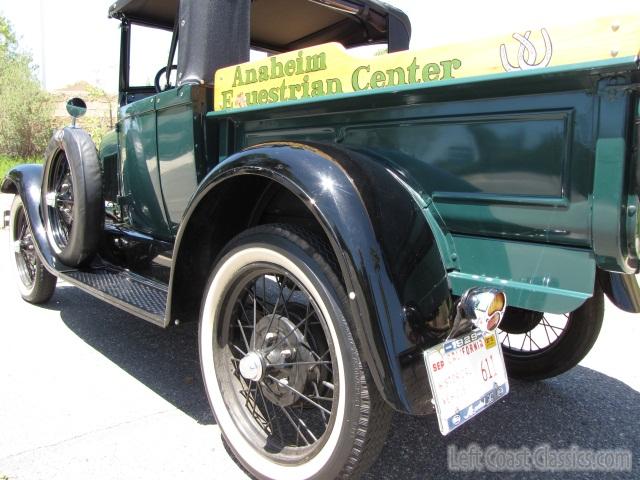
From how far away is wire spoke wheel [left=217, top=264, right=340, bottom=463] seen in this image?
187 centimetres

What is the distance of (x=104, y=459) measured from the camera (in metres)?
2.10

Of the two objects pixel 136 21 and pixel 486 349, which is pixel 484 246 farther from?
pixel 136 21

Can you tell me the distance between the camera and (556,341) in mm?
2695

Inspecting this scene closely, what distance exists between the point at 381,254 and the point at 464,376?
0.46 meters

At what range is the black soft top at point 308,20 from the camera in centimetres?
322

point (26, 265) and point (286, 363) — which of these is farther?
point (26, 265)

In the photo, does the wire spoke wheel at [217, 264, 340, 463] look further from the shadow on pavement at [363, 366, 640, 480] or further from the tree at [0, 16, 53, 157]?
the tree at [0, 16, 53, 157]

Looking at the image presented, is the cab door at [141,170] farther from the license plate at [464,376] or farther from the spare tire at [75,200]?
the license plate at [464,376]

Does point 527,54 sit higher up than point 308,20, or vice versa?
point 308,20

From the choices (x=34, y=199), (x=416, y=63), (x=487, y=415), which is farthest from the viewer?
(x=34, y=199)

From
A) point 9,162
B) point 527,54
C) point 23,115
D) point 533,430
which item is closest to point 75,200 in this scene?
point 527,54

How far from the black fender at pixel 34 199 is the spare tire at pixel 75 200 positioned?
6 centimetres

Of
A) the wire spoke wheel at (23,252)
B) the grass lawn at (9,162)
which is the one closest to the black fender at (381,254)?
the wire spoke wheel at (23,252)

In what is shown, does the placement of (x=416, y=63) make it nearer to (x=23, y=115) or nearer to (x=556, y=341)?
(x=556, y=341)
